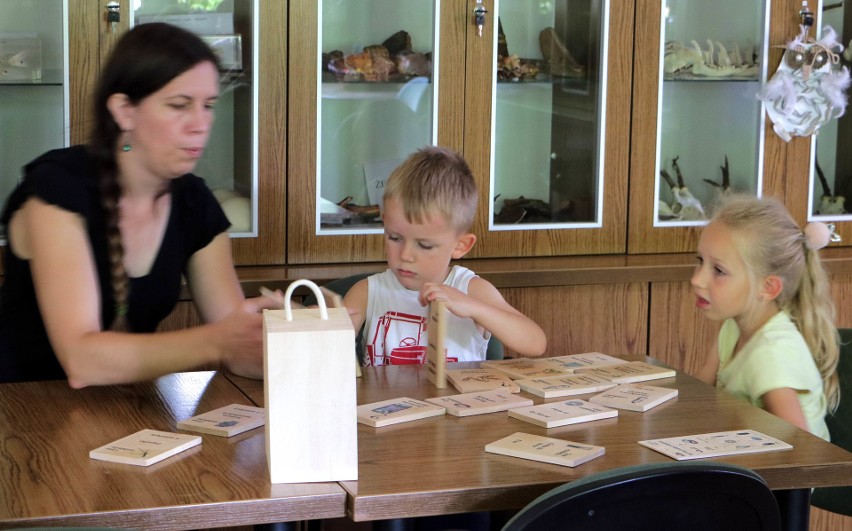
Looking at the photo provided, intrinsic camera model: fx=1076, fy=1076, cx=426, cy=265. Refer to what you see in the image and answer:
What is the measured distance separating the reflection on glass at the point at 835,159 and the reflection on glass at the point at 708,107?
0.84 ft

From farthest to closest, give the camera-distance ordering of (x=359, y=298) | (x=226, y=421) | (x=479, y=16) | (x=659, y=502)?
(x=479, y=16) → (x=359, y=298) → (x=226, y=421) → (x=659, y=502)

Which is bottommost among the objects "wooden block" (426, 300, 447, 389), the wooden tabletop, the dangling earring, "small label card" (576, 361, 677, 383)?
the wooden tabletop

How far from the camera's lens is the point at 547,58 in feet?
10.6

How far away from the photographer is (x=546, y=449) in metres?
1.47

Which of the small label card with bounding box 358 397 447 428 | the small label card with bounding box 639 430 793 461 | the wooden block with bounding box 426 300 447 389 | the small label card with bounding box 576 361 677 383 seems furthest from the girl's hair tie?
the small label card with bounding box 358 397 447 428

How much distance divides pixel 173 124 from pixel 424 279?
2.06ft

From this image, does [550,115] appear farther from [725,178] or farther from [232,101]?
[232,101]

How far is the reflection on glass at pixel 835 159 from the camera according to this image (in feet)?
11.3

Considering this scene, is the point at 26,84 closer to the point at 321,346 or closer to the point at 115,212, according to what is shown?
the point at 115,212

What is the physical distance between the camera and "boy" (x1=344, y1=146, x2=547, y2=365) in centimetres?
218

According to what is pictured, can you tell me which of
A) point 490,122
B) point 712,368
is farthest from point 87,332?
point 490,122

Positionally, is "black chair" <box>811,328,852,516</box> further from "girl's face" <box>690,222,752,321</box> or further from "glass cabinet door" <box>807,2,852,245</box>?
"glass cabinet door" <box>807,2,852,245</box>

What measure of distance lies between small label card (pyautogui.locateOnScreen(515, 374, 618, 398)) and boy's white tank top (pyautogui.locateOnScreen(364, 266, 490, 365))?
38cm

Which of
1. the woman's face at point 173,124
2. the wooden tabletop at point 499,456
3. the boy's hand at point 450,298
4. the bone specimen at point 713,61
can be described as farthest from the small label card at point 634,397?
the bone specimen at point 713,61
